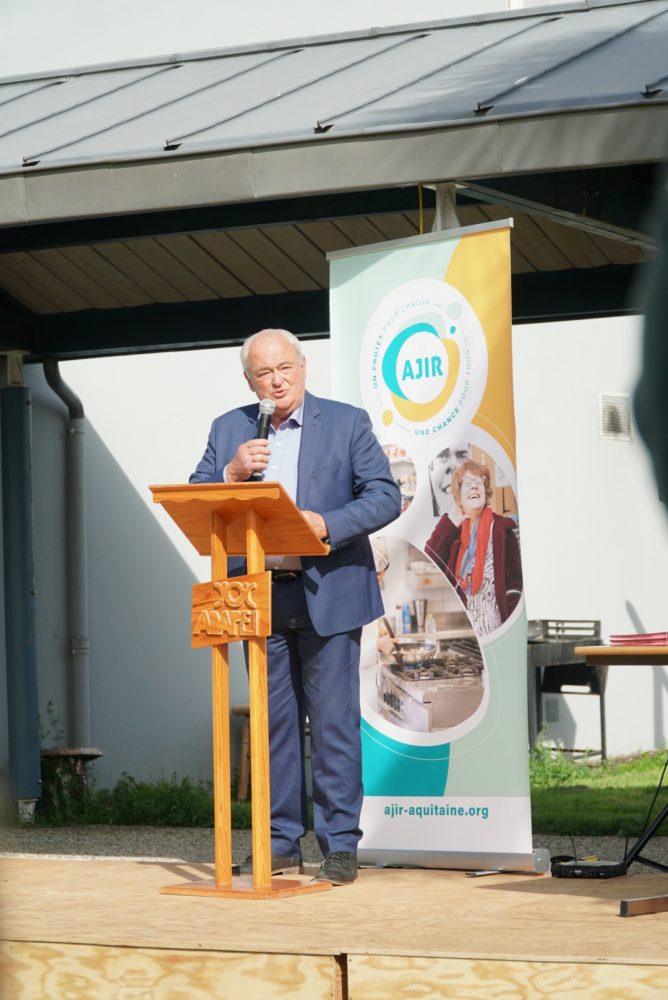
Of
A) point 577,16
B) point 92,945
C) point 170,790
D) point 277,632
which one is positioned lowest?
point 170,790

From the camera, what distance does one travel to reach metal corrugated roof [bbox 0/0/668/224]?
482cm

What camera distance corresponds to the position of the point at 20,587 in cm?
874

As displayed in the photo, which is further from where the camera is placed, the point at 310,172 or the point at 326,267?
the point at 326,267

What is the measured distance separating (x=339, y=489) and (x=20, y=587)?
15.7 feet

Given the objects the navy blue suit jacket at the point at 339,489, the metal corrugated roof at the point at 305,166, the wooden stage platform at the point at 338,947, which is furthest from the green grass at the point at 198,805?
the wooden stage platform at the point at 338,947

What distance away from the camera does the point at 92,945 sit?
312 cm

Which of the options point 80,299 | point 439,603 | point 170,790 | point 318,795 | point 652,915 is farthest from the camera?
point 170,790

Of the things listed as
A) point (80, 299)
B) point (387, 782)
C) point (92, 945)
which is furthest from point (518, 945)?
point (80, 299)

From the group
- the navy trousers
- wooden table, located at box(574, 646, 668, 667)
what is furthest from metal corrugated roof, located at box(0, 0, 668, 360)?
the navy trousers

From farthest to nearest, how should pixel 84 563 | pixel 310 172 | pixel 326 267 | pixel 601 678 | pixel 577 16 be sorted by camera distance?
pixel 601 678 < pixel 84 563 < pixel 326 267 < pixel 577 16 < pixel 310 172

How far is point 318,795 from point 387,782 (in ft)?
1.46

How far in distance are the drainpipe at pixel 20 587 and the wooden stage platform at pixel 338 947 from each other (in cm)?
473

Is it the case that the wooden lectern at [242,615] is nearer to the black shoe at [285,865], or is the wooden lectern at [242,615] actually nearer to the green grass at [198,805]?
the black shoe at [285,865]

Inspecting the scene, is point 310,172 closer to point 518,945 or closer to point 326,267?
point 326,267
